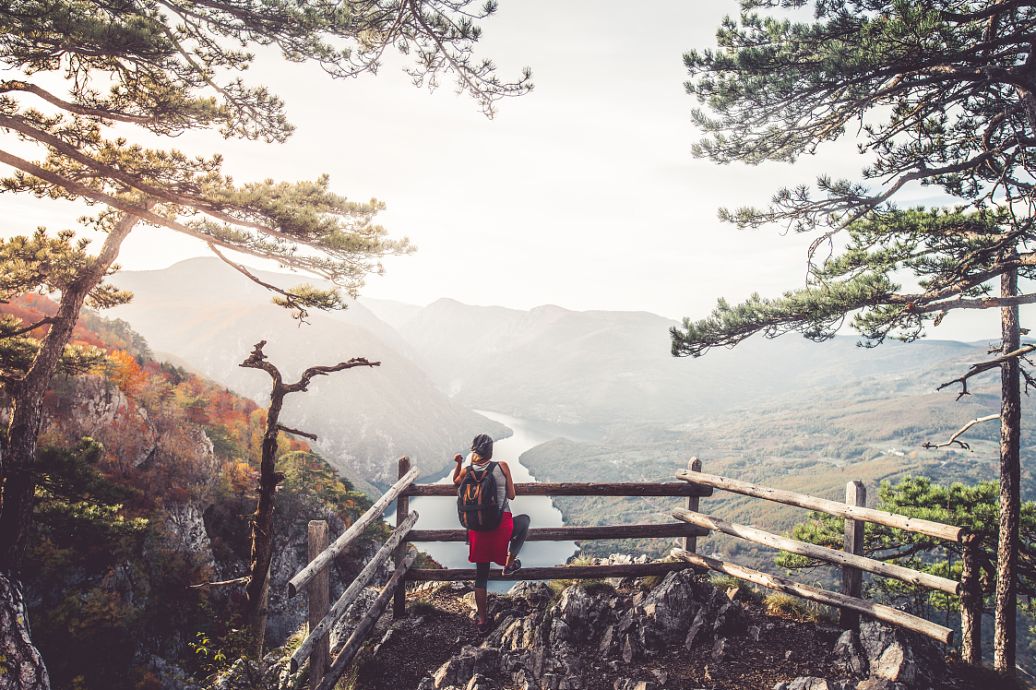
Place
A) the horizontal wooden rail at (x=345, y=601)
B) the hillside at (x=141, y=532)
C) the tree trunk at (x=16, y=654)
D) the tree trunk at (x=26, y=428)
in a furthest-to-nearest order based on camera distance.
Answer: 1. the hillside at (x=141, y=532)
2. the tree trunk at (x=26, y=428)
3. the horizontal wooden rail at (x=345, y=601)
4. the tree trunk at (x=16, y=654)

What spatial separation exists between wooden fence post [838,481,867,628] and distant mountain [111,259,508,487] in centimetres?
7842

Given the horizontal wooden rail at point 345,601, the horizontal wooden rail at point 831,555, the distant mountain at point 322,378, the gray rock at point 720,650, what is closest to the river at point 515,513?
the distant mountain at point 322,378

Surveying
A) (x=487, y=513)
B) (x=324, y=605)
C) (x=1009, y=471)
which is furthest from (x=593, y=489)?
(x=1009, y=471)

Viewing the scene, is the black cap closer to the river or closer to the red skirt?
the red skirt

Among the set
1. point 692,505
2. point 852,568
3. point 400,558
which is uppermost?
point 692,505

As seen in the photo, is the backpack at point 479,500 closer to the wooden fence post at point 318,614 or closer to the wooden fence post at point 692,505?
the wooden fence post at point 318,614

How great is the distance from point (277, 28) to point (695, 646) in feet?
33.3

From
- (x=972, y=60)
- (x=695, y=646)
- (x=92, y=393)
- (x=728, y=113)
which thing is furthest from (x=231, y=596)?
(x=972, y=60)

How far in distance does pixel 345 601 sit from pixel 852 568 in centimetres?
578

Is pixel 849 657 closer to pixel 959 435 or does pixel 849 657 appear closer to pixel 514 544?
pixel 514 544

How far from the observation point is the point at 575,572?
6805 millimetres

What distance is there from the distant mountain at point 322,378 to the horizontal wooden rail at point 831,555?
77.2m

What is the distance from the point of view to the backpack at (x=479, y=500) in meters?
5.12

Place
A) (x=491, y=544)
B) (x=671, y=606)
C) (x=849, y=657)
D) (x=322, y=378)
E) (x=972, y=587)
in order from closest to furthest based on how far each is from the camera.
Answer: (x=972, y=587) < (x=849, y=657) < (x=491, y=544) < (x=671, y=606) < (x=322, y=378)
